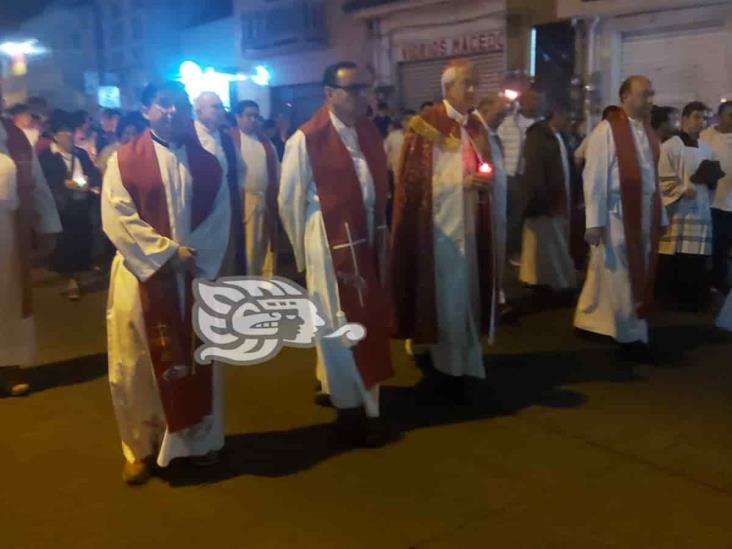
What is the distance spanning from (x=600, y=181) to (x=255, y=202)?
3.03 metres

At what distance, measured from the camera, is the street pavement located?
11.4 feet

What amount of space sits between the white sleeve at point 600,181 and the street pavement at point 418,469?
987mm

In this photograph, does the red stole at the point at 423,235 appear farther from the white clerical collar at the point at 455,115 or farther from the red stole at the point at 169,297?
the red stole at the point at 169,297

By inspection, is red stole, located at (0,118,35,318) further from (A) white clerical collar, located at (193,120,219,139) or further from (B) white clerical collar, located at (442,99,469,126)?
(B) white clerical collar, located at (442,99,469,126)

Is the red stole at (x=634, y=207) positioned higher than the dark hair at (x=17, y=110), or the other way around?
the dark hair at (x=17, y=110)

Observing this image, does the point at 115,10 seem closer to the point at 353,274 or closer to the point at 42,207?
the point at 42,207

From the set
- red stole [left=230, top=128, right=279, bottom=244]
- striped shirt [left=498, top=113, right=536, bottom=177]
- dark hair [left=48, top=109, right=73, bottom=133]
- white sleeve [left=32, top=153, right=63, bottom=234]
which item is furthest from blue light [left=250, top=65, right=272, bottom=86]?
white sleeve [left=32, top=153, right=63, bottom=234]

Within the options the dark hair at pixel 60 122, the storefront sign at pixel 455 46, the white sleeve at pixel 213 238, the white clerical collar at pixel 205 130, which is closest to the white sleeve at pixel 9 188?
the white clerical collar at pixel 205 130

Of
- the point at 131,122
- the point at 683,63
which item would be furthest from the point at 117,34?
the point at 683,63

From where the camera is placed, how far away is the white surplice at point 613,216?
5453 mm

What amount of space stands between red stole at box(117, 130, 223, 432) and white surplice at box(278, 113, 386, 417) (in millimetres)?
488

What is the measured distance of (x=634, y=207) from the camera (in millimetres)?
5492

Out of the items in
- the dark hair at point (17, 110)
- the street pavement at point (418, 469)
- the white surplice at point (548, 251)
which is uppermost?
the dark hair at point (17, 110)

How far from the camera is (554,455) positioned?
416cm
